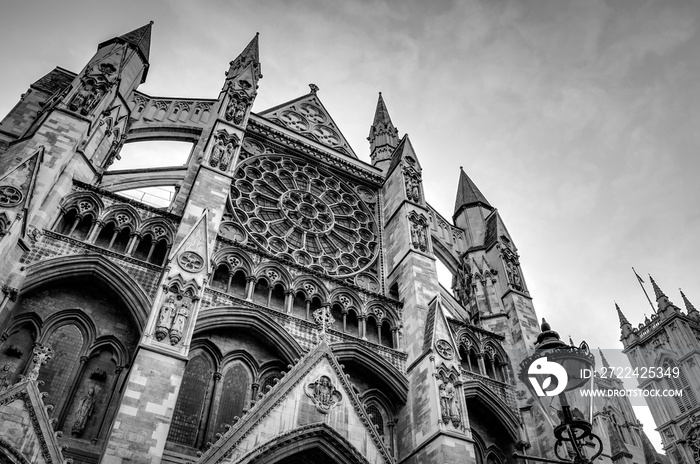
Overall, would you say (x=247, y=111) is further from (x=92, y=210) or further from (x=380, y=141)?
(x=380, y=141)

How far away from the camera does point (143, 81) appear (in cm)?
1697

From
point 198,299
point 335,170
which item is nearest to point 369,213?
point 335,170

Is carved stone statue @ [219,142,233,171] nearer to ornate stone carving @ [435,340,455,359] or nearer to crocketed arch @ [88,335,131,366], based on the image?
crocketed arch @ [88,335,131,366]

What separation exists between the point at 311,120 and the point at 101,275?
1234 cm

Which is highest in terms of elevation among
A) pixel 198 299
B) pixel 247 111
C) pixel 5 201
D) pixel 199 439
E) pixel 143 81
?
pixel 143 81

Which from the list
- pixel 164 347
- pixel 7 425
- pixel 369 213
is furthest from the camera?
pixel 369 213

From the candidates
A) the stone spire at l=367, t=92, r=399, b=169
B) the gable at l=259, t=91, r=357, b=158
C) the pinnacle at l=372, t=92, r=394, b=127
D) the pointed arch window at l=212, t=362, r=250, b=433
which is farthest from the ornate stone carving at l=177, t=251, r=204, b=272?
the pinnacle at l=372, t=92, r=394, b=127

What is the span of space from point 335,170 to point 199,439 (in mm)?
10780

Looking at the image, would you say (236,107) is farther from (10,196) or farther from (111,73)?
(10,196)

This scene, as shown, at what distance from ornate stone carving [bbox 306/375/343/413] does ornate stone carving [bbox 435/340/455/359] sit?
2980 millimetres

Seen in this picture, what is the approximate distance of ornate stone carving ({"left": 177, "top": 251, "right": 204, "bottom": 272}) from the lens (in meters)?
10.8

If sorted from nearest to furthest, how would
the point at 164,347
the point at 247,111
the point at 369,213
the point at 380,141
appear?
the point at 164,347 → the point at 247,111 → the point at 369,213 → the point at 380,141

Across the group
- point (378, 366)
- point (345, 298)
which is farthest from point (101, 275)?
point (378, 366)

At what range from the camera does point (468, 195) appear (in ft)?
68.5
